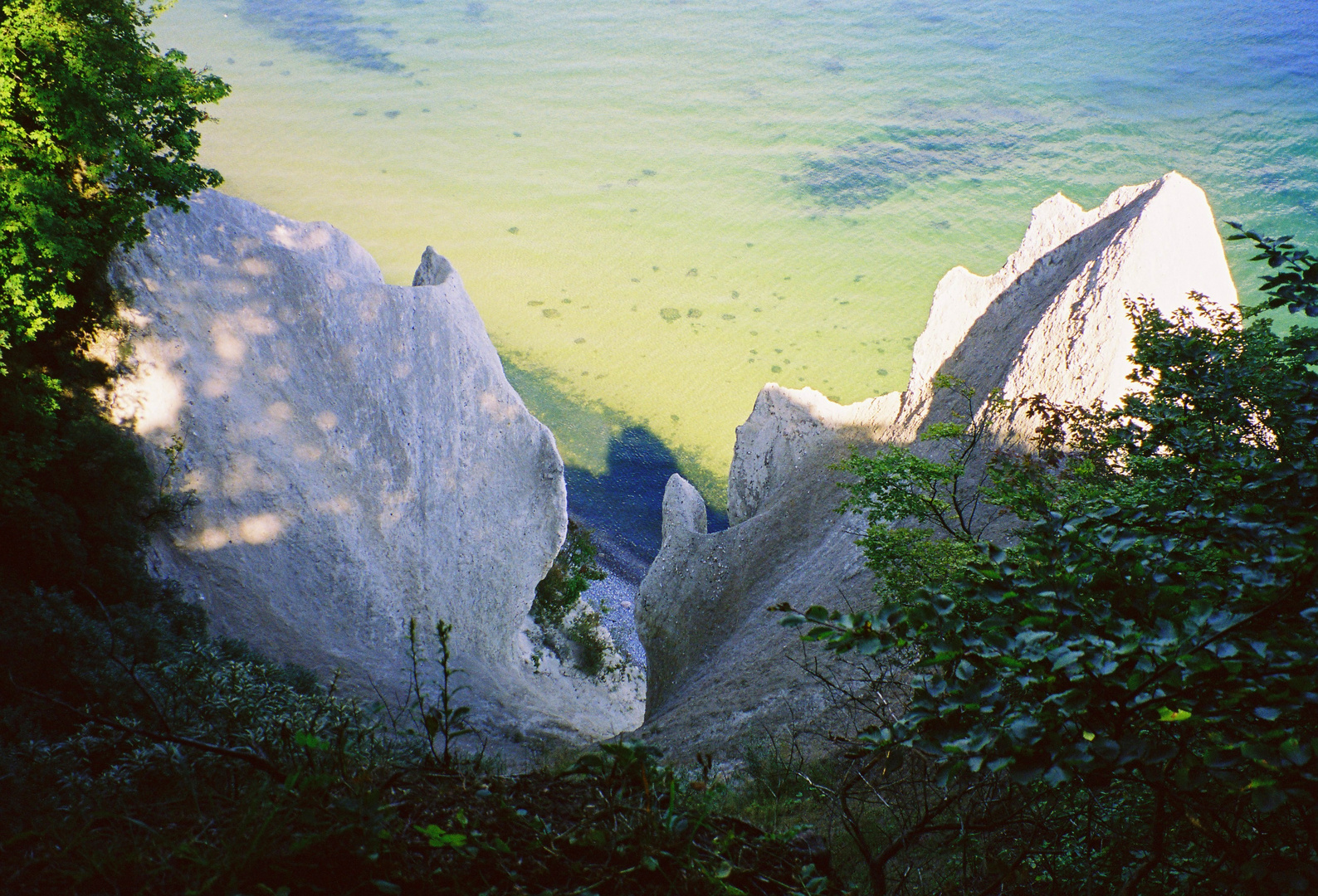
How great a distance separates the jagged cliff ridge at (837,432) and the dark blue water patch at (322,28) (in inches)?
2171

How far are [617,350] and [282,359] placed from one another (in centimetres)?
2308

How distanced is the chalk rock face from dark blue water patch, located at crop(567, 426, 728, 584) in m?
9.61

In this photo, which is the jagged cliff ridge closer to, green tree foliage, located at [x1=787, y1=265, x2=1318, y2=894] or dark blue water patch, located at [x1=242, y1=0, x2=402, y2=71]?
green tree foliage, located at [x1=787, y1=265, x2=1318, y2=894]

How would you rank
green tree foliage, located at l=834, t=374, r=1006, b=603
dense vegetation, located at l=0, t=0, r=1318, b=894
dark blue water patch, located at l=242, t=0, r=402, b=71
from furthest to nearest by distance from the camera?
dark blue water patch, located at l=242, t=0, r=402, b=71
green tree foliage, located at l=834, t=374, r=1006, b=603
dense vegetation, located at l=0, t=0, r=1318, b=894

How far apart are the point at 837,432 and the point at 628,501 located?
14.0 meters

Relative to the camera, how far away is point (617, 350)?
124 feet

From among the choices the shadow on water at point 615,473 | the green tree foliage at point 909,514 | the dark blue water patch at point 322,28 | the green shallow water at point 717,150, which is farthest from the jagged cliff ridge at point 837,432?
the dark blue water patch at point 322,28

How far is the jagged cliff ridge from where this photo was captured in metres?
13.9

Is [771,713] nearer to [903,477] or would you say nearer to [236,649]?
[903,477]

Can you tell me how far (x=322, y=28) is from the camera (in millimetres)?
63562

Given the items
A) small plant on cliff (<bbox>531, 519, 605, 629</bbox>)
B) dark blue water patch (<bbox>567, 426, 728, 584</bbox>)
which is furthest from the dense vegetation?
dark blue water patch (<bbox>567, 426, 728, 584</bbox>)

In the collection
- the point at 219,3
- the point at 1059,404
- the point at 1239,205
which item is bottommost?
the point at 1059,404

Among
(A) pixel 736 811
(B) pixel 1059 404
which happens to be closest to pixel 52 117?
(A) pixel 736 811

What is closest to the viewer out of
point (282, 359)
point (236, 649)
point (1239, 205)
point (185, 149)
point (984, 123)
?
point (236, 649)
